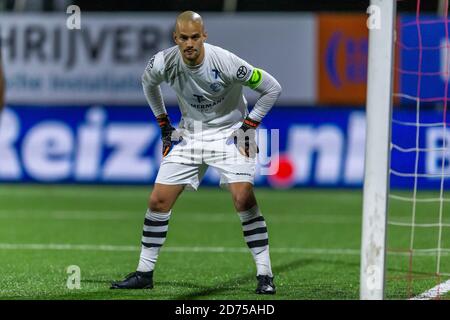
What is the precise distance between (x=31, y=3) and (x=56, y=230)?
7773 mm

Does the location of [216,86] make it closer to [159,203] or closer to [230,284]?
[159,203]

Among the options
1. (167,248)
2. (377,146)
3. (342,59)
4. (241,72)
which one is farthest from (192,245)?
(342,59)

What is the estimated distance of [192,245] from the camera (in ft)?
35.9

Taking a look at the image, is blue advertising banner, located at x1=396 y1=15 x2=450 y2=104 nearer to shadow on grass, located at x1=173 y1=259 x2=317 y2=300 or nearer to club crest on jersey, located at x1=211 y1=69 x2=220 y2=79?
shadow on grass, located at x1=173 y1=259 x2=317 y2=300

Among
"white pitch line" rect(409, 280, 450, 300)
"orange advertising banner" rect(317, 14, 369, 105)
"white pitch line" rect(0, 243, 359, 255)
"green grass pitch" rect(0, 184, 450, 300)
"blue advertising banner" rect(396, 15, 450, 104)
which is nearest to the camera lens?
"white pitch line" rect(409, 280, 450, 300)

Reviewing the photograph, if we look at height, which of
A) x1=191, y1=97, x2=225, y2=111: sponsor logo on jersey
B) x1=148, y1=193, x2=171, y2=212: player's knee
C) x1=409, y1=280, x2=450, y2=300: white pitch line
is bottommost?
x1=409, y1=280, x2=450, y2=300: white pitch line

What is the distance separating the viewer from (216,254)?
1017 cm

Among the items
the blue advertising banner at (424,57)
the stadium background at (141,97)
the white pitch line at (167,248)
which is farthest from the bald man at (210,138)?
the blue advertising banner at (424,57)

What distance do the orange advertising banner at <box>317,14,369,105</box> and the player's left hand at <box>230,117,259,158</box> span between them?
10.2m

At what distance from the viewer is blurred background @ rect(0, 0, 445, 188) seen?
17.3m

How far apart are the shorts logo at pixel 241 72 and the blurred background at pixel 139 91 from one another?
963cm

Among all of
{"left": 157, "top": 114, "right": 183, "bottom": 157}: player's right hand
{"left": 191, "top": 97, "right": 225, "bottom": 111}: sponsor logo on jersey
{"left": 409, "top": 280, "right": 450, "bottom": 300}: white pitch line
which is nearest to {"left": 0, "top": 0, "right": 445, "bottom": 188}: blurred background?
{"left": 409, "top": 280, "right": 450, "bottom": 300}: white pitch line
